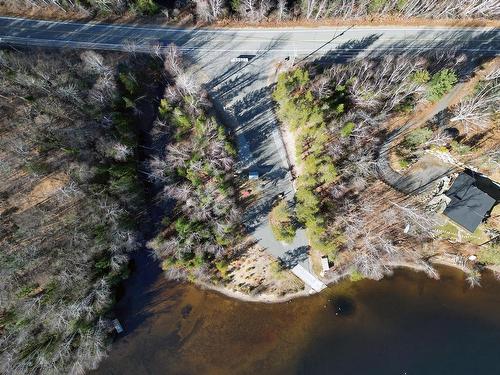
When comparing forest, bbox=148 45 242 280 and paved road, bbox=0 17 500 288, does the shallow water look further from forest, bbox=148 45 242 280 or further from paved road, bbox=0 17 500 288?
paved road, bbox=0 17 500 288

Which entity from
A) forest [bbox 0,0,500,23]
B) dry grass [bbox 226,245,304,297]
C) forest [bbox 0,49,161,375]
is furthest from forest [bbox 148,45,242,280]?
forest [bbox 0,0,500,23]

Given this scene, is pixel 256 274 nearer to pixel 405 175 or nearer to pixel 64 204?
pixel 405 175

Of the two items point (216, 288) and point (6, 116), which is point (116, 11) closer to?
point (6, 116)


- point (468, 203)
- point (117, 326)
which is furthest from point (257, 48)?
point (117, 326)

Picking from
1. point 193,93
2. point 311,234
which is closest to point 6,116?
point 193,93

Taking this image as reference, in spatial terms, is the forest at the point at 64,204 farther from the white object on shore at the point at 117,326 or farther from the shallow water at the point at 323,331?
the shallow water at the point at 323,331
